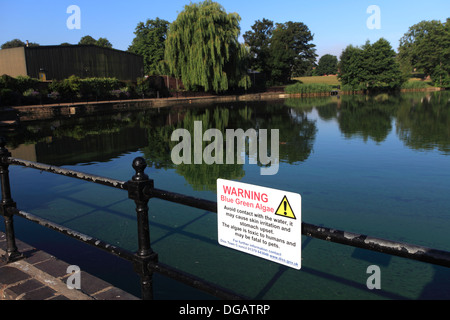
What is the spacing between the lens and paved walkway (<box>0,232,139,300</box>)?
2619 mm

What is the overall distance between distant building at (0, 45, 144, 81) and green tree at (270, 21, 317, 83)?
95.1ft

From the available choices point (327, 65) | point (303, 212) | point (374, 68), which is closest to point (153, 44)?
point (374, 68)

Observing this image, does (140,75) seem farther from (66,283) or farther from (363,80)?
(66,283)

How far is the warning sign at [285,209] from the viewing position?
174cm

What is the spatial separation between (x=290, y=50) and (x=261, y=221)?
231ft

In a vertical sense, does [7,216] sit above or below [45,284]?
above

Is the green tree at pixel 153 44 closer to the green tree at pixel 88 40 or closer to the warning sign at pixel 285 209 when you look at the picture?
the green tree at pixel 88 40

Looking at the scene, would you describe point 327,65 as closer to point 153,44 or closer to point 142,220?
point 153,44

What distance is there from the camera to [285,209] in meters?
1.76

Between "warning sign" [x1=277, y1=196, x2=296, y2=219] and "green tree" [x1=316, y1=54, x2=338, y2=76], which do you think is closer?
"warning sign" [x1=277, y1=196, x2=296, y2=219]

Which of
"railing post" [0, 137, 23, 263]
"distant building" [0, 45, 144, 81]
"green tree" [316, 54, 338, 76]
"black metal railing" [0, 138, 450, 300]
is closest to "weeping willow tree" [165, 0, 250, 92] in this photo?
"distant building" [0, 45, 144, 81]

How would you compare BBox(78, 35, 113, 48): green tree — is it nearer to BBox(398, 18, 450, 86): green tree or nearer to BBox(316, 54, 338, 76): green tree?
BBox(398, 18, 450, 86): green tree

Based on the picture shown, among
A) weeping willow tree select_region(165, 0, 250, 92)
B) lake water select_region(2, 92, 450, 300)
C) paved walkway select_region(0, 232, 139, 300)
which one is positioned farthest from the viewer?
weeping willow tree select_region(165, 0, 250, 92)
